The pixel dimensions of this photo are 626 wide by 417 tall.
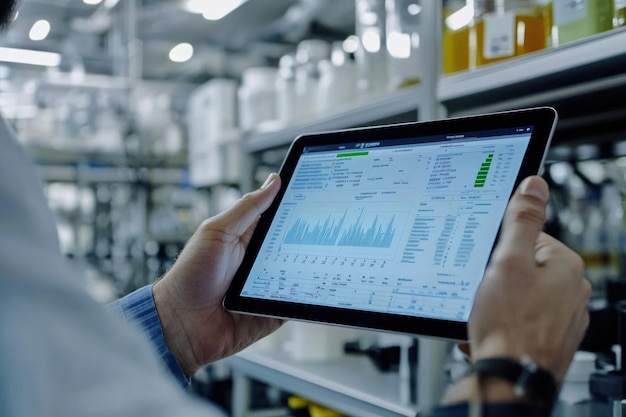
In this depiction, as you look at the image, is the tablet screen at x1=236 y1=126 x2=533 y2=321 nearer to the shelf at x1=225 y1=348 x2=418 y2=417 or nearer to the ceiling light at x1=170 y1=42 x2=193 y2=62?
the shelf at x1=225 y1=348 x2=418 y2=417

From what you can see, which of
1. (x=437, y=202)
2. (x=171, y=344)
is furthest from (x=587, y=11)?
A: (x=171, y=344)

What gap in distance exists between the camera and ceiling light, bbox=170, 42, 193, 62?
6.27 meters

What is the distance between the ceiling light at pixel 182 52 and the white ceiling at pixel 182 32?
6 centimetres

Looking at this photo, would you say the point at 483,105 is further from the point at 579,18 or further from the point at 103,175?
the point at 103,175

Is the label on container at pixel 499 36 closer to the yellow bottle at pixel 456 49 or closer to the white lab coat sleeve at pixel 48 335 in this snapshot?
the yellow bottle at pixel 456 49

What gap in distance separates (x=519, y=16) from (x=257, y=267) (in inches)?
24.0

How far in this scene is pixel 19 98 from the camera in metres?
4.02

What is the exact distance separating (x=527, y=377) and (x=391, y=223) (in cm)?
31

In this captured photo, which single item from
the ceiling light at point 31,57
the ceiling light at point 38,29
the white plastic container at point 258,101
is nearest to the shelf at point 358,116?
the white plastic container at point 258,101

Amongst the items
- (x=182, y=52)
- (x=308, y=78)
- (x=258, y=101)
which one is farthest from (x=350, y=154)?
(x=182, y=52)

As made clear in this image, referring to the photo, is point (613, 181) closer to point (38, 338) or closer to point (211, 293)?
point (211, 293)

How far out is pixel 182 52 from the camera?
639 cm

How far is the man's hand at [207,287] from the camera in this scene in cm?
105

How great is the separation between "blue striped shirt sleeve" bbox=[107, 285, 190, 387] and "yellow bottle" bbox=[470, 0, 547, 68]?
0.69m
